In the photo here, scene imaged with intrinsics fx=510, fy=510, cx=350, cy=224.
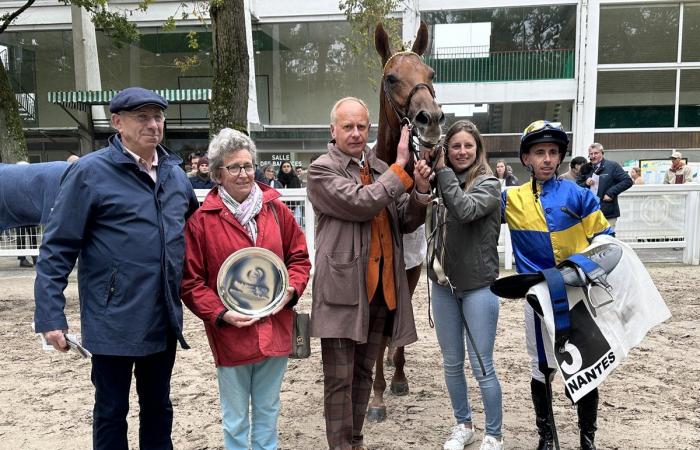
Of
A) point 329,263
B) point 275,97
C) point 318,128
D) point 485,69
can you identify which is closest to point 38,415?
point 329,263

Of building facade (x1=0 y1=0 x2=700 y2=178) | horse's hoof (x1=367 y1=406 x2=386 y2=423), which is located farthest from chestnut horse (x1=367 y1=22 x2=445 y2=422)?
building facade (x1=0 y1=0 x2=700 y2=178)

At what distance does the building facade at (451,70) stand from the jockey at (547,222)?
44.1 ft

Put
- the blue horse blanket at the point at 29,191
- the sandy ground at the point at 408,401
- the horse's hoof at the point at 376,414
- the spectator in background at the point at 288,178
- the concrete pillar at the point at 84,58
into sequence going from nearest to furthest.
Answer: the sandy ground at the point at 408,401 < the horse's hoof at the point at 376,414 < the blue horse blanket at the point at 29,191 < the spectator in background at the point at 288,178 < the concrete pillar at the point at 84,58

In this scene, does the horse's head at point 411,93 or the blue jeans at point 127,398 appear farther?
the horse's head at point 411,93

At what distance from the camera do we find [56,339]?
2.19m

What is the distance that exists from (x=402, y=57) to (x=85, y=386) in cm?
360

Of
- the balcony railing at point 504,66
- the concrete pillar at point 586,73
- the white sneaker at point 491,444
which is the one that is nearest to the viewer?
the white sneaker at point 491,444

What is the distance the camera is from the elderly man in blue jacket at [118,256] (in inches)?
86.4

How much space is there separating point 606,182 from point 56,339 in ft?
26.5

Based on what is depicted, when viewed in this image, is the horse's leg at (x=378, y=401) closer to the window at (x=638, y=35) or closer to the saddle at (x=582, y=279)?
the saddle at (x=582, y=279)

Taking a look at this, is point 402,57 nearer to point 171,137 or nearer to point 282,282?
point 282,282

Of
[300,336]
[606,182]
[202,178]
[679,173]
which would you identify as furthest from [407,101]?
[679,173]

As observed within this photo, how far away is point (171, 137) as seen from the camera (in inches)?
744

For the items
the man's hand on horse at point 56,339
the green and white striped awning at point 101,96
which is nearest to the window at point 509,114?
the green and white striped awning at point 101,96
